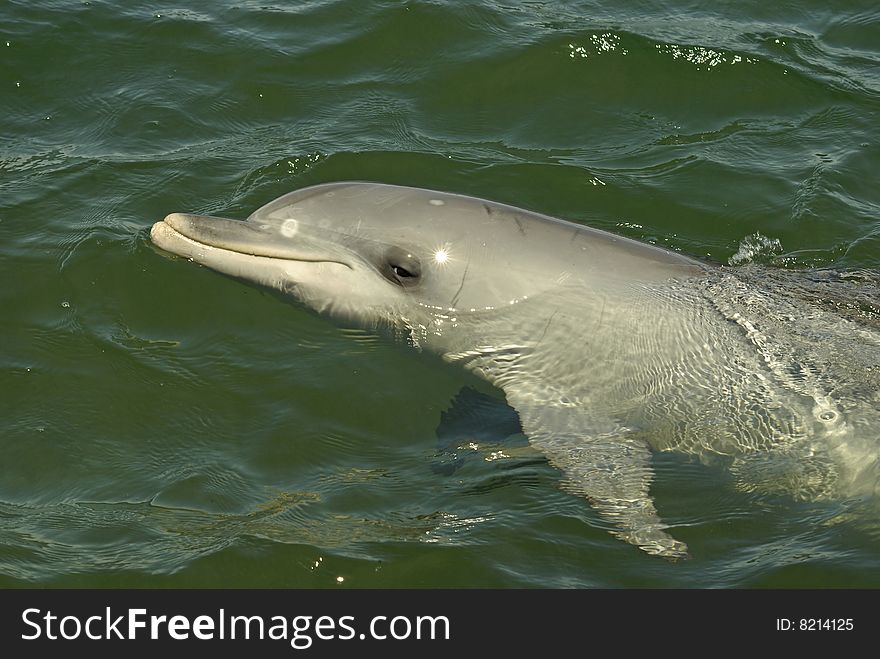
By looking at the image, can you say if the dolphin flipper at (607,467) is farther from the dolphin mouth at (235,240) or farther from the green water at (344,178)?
the dolphin mouth at (235,240)

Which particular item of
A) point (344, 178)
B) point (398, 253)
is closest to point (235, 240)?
point (398, 253)

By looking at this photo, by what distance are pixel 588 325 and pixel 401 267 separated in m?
1.32

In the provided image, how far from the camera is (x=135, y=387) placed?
870cm

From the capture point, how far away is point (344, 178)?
11.0m

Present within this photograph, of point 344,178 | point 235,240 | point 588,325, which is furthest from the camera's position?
point 344,178

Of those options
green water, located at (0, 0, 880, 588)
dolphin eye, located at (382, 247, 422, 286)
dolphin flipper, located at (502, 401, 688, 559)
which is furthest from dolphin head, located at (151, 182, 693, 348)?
dolphin flipper, located at (502, 401, 688, 559)

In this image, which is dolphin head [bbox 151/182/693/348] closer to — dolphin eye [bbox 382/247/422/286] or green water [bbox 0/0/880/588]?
dolphin eye [bbox 382/247/422/286]

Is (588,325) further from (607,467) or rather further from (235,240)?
(235,240)

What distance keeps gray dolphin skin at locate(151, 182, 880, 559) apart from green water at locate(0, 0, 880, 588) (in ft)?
0.97

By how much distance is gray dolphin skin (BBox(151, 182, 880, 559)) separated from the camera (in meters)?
7.69
